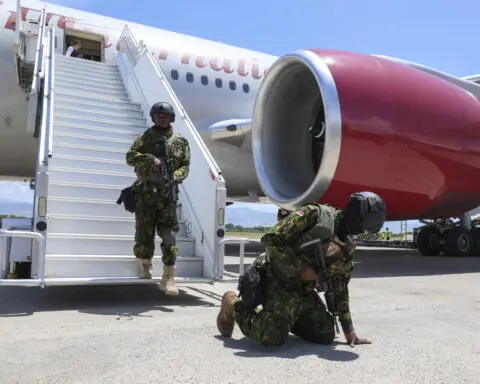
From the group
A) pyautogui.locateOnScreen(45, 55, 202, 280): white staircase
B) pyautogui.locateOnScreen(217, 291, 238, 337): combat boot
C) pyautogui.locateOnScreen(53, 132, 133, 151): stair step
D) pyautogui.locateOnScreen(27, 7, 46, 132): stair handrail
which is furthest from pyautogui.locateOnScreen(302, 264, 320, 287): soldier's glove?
pyautogui.locateOnScreen(27, 7, 46, 132): stair handrail

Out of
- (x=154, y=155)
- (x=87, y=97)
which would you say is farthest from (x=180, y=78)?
(x=154, y=155)

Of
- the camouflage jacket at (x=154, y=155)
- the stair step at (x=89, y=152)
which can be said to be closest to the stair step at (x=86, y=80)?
the stair step at (x=89, y=152)

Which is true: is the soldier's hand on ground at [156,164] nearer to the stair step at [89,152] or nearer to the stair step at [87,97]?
the stair step at [89,152]

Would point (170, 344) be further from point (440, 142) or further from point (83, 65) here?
point (83, 65)

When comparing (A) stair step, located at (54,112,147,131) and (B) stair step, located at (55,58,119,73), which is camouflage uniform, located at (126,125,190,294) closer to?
(A) stair step, located at (54,112,147,131)

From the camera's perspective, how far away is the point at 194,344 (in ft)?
9.61

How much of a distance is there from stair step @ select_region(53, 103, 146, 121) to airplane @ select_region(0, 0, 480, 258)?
882 mm

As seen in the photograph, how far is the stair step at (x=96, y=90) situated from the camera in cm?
667

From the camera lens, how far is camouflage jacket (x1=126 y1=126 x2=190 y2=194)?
411 cm

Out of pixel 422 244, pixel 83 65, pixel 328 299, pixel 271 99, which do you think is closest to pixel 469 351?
pixel 328 299

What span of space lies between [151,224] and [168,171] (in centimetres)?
43

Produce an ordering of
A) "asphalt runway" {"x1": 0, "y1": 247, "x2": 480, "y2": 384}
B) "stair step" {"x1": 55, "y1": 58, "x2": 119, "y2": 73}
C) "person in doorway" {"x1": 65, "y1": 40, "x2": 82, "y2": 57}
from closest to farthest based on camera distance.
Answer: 1. "asphalt runway" {"x1": 0, "y1": 247, "x2": 480, "y2": 384}
2. "stair step" {"x1": 55, "y1": 58, "x2": 119, "y2": 73}
3. "person in doorway" {"x1": 65, "y1": 40, "x2": 82, "y2": 57}

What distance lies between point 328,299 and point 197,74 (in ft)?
21.9

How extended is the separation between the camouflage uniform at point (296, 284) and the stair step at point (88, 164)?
2.82m
